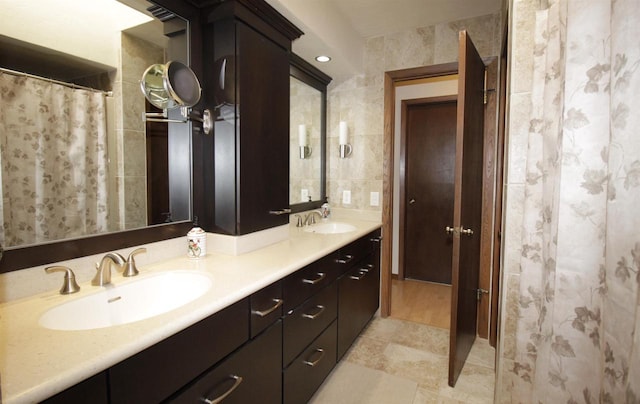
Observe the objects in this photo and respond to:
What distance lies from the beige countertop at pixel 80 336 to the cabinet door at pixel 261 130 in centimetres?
40

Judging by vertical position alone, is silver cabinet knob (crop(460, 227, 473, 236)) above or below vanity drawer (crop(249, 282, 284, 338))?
above

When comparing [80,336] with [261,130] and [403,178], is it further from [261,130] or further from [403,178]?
[403,178]

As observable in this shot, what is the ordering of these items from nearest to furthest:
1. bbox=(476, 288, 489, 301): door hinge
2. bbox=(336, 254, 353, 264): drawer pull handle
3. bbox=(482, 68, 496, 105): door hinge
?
bbox=(336, 254, 353, 264): drawer pull handle → bbox=(482, 68, 496, 105): door hinge → bbox=(476, 288, 489, 301): door hinge

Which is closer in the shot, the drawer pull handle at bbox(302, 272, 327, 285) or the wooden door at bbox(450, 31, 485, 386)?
the drawer pull handle at bbox(302, 272, 327, 285)

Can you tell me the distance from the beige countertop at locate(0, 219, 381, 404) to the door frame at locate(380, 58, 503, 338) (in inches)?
58.8

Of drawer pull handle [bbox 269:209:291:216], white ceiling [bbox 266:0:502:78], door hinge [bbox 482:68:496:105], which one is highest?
white ceiling [bbox 266:0:502:78]

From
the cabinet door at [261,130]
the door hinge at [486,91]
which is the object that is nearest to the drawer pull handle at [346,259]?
the cabinet door at [261,130]

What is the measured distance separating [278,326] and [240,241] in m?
0.46

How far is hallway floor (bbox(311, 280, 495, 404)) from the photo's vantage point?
5.54 ft

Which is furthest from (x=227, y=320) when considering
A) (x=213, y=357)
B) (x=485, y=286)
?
(x=485, y=286)

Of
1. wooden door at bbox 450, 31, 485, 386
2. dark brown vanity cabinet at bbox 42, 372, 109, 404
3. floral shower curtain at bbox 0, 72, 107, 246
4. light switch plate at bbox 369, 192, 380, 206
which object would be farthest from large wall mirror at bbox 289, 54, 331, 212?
dark brown vanity cabinet at bbox 42, 372, 109, 404

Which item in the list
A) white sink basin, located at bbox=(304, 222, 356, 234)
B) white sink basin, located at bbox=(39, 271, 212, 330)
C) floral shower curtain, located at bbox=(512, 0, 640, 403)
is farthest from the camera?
white sink basin, located at bbox=(304, 222, 356, 234)

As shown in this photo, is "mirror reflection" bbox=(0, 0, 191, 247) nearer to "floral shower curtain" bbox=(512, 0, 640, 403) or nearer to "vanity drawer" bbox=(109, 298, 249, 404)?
"vanity drawer" bbox=(109, 298, 249, 404)

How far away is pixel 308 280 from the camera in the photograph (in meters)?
1.47
